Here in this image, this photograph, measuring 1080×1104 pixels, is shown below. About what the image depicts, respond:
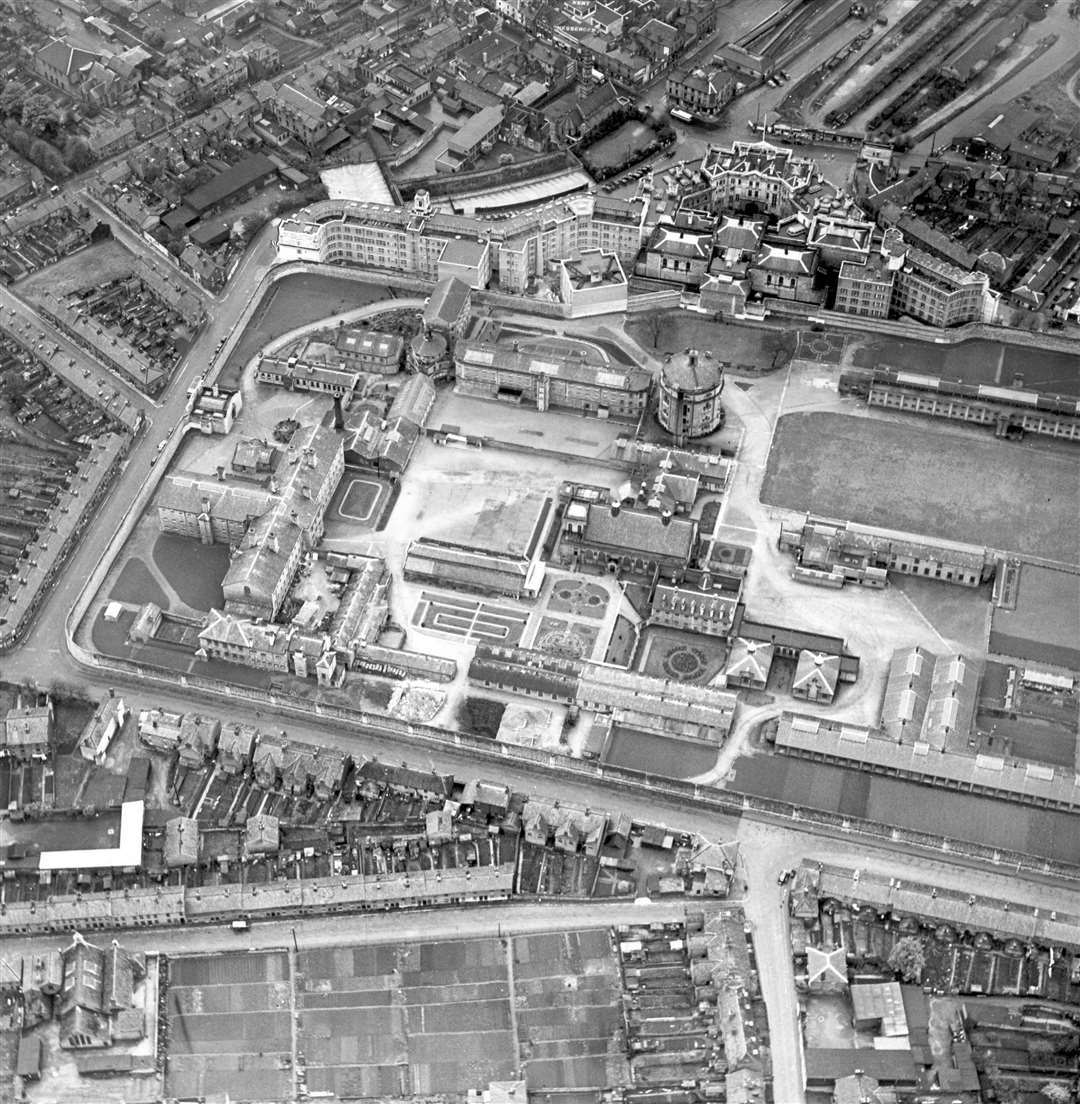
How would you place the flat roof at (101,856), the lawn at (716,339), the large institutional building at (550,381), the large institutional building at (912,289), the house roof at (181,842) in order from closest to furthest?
the flat roof at (101,856), the house roof at (181,842), the large institutional building at (550,381), the lawn at (716,339), the large institutional building at (912,289)

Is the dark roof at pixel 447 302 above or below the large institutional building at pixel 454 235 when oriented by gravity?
below

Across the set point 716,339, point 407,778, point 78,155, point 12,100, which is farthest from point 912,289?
point 12,100

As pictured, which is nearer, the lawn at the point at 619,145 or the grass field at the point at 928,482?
the grass field at the point at 928,482

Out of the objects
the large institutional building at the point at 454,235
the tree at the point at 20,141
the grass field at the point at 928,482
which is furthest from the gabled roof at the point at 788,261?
the tree at the point at 20,141

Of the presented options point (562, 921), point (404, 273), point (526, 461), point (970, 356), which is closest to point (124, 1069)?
point (562, 921)

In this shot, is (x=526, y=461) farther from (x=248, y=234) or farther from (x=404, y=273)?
(x=248, y=234)

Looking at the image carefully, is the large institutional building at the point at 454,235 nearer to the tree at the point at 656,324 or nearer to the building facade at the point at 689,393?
the tree at the point at 656,324

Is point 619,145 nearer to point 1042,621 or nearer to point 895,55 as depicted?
point 895,55
